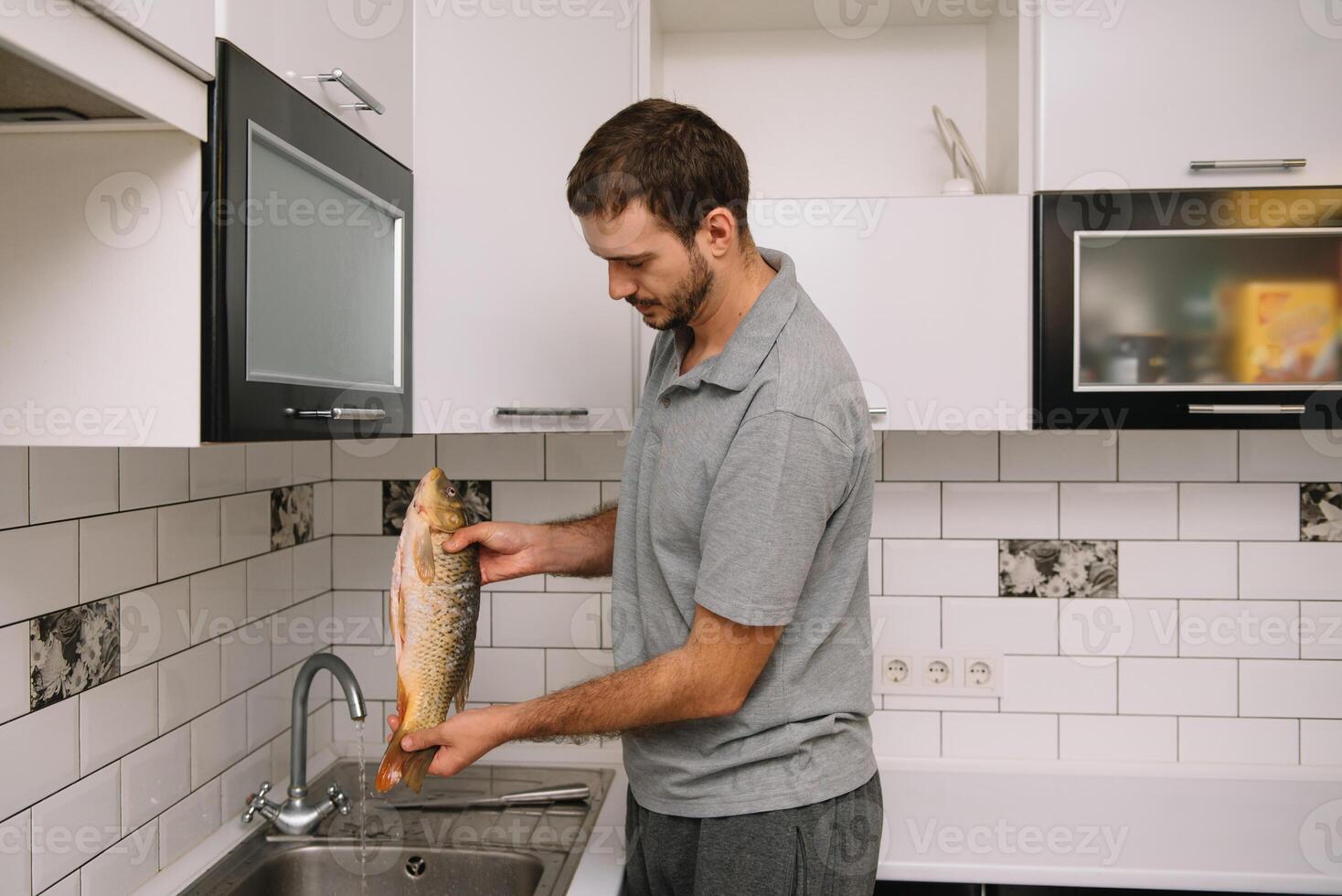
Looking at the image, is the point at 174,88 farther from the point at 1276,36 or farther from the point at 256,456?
the point at 1276,36

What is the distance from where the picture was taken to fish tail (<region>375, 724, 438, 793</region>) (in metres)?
1.17

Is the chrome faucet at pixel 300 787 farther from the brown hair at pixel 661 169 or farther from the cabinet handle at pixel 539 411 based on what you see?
the brown hair at pixel 661 169

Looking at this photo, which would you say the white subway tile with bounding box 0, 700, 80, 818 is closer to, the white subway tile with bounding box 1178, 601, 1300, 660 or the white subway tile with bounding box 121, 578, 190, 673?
the white subway tile with bounding box 121, 578, 190, 673

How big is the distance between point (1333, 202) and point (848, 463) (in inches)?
39.9

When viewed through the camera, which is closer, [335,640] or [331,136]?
[331,136]

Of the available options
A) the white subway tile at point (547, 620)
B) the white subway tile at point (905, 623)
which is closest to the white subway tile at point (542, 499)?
the white subway tile at point (547, 620)

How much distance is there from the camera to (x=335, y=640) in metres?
2.10

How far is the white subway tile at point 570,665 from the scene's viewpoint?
205 centimetres

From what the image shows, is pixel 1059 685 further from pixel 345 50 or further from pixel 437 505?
pixel 345 50

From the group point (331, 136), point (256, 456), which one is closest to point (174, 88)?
point (331, 136)

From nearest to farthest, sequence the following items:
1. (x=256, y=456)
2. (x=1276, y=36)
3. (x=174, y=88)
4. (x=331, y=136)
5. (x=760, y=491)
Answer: (x=174, y=88)
(x=760, y=491)
(x=331, y=136)
(x=1276, y=36)
(x=256, y=456)

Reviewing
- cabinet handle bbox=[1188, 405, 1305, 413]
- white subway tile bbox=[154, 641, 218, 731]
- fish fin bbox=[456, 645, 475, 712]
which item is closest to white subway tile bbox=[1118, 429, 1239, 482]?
cabinet handle bbox=[1188, 405, 1305, 413]

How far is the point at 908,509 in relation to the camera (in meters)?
2.00

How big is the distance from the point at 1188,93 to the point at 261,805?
6.18ft
